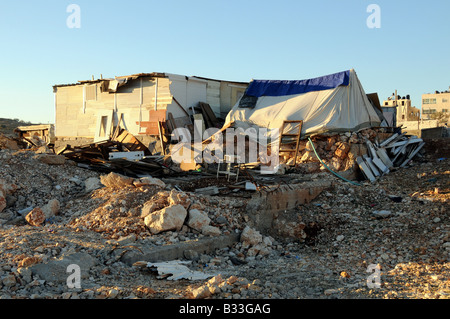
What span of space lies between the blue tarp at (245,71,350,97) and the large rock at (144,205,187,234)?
7966 mm

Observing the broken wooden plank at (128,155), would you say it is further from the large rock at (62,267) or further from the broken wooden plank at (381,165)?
the broken wooden plank at (381,165)

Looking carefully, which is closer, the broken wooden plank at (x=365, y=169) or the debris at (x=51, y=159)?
the debris at (x=51, y=159)

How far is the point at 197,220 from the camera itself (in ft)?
21.5

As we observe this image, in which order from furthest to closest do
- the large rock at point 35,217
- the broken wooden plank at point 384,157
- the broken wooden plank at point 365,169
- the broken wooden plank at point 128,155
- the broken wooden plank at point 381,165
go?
the broken wooden plank at point 384,157, the broken wooden plank at point 381,165, the broken wooden plank at point 365,169, the broken wooden plank at point 128,155, the large rock at point 35,217

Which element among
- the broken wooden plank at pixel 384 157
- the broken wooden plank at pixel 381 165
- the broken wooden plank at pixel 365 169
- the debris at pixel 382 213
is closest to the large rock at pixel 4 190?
the debris at pixel 382 213

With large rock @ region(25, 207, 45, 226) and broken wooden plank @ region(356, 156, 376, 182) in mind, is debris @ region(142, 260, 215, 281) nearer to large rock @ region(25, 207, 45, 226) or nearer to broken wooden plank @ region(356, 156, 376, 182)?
large rock @ region(25, 207, 45, 226)

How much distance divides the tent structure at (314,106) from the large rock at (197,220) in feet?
21.2

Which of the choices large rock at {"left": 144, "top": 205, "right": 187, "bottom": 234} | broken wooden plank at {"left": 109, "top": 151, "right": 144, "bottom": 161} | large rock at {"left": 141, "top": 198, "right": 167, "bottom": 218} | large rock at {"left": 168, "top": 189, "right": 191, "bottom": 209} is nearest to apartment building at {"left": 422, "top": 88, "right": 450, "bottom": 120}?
broken wooden plank at {"left": 109, "top": 151, "right": 144, "bottom": 161}

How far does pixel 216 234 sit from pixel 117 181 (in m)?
2.65

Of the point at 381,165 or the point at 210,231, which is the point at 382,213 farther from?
the point at 381,165

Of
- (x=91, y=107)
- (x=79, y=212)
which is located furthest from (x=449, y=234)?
(x=91, y=107)

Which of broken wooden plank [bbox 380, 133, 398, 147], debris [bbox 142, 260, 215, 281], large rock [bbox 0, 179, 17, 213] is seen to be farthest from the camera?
broken wooden plank [bbox 380, 133, 398, 147]

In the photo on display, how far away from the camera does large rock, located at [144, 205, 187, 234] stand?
6.25 metres

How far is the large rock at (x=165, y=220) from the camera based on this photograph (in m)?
6.25
